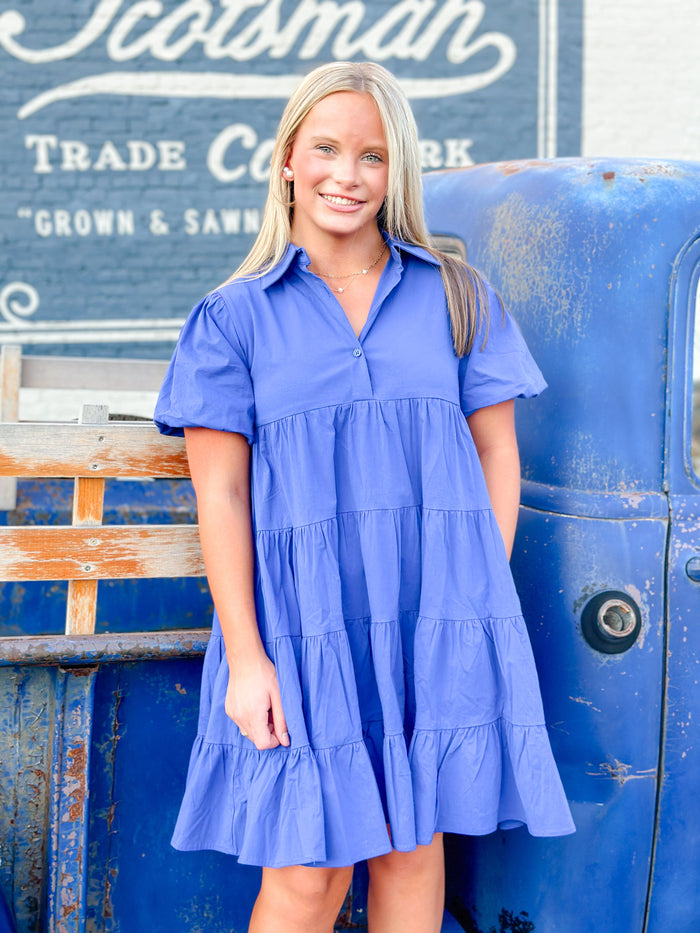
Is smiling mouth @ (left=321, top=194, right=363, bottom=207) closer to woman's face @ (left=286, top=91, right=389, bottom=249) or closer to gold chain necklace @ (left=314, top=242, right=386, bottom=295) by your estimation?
woman's face @ (left=286, top=91, right=389, bottom=249)

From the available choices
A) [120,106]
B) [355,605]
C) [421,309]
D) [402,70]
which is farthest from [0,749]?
[402,70]

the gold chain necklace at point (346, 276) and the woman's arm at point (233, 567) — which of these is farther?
the gold chain necklace at point (346, 276)

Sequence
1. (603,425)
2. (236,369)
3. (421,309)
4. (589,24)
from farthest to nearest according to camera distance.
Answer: (589,24)
(603,425)
(421,309)
(236,369)

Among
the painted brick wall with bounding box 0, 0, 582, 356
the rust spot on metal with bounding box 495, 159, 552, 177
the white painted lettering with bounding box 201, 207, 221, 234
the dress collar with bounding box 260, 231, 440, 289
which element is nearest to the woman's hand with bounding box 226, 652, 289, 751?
the dress collar with bounding box 260, 231, 440, 289

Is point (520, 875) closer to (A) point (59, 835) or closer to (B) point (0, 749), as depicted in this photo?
(A) point (59, 835)

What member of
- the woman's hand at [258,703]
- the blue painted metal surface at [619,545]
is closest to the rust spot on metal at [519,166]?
the blue painted metal surface at [619,545]

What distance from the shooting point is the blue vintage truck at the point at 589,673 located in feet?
5.38

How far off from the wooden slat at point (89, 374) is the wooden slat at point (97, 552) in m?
1.92

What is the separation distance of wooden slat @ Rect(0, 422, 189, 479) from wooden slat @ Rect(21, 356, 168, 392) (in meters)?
1.90

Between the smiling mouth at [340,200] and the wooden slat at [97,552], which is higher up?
the smiling mouth at [340,200]

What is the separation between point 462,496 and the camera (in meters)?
1.50

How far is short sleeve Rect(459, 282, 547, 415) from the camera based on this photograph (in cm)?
Result: 155

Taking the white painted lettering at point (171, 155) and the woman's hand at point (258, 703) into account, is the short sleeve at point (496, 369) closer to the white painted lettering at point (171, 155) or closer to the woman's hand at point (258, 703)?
the woman's hand at point (258, 703)

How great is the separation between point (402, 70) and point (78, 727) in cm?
538
